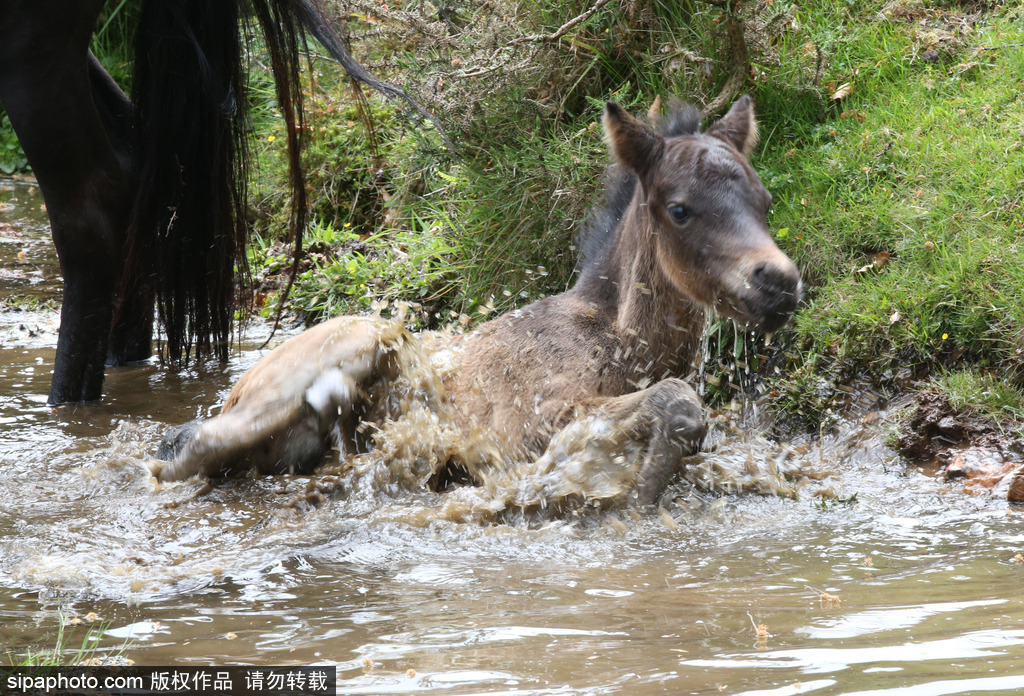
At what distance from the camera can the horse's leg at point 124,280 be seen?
5020 mm

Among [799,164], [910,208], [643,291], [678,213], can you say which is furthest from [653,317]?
[799,164]

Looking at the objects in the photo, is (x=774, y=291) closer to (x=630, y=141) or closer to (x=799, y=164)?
(x=630, y=141)

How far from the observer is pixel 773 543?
3344 millimetres

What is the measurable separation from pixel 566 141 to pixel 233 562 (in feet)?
11.5

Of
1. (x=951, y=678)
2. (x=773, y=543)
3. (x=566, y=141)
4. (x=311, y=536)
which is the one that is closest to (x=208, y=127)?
(x=566, y=141)

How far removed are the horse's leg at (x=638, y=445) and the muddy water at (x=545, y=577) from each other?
12 centimetres

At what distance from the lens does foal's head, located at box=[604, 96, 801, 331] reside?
11.7ft

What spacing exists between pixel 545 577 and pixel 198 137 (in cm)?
317

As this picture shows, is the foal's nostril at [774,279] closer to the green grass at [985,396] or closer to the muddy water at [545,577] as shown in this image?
the muddy water at [545,577]

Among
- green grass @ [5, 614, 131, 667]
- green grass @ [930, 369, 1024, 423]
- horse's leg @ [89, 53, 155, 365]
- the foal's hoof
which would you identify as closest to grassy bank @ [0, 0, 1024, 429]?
green grass @ [930, 369, 1024, 423]

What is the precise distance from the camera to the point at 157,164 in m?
5.00

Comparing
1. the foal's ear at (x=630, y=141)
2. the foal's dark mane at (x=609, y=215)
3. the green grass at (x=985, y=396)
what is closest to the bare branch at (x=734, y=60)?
the foal's dark mane at (x=609, y=215)

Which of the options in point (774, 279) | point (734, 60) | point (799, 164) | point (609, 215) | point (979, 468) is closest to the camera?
point (774, 279)

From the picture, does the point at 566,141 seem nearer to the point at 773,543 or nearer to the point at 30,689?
the point at 773,543
